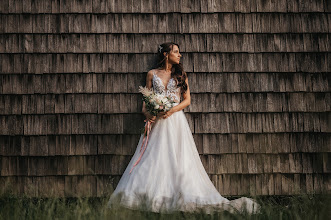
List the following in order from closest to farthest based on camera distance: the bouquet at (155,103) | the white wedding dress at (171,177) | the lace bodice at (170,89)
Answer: the white wedding dress at (171,177), the bouquet at (155,103), the lace bodice at (170,89)

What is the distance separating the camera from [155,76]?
4.03 metres

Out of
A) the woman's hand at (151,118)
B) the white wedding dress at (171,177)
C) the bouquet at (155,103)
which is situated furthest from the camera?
the woman's hand at (151,118)

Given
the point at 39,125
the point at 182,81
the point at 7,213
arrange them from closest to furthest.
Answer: the point at 7,213 < the point at 182,81 < the point at 39,125

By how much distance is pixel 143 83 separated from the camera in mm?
4348

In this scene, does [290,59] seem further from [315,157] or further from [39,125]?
[39,125]

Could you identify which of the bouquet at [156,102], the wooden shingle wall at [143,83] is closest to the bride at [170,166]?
the bouquet at [156,102]

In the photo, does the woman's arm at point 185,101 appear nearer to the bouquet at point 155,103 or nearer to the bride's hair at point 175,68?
the bride's hair at point 175,68

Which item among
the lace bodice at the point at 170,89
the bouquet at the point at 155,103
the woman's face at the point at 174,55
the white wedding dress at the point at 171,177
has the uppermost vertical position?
the woman's face at the point at 174,55

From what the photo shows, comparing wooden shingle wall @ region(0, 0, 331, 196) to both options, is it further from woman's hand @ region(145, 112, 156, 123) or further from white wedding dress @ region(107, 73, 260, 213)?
white wedding dress @ region(107, 73, 260, 213)

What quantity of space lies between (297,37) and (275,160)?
177cm

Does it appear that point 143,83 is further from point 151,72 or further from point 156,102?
point 156,102

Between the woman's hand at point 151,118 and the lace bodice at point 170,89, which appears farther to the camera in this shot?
the lace bodice at point 170,89

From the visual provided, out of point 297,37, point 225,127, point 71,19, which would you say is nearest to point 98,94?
point 71,19

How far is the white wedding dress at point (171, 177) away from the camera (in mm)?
3215
